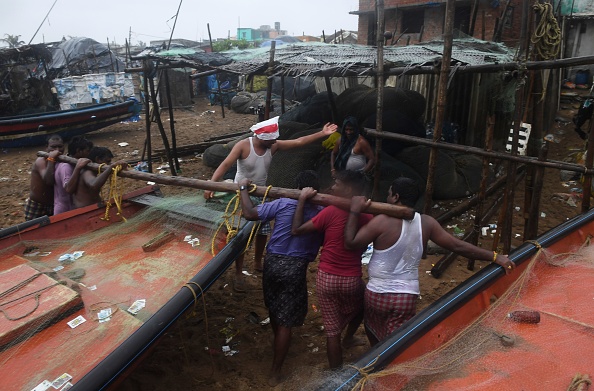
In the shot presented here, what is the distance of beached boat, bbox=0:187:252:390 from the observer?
242 cm

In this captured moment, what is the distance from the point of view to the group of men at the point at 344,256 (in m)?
2.75

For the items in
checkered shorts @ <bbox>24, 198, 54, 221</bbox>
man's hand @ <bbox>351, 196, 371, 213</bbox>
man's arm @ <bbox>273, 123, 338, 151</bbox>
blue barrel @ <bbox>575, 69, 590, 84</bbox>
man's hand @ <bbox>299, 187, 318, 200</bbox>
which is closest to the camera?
man's hand @ <bbox>351, 196, 371, 213</bbox>

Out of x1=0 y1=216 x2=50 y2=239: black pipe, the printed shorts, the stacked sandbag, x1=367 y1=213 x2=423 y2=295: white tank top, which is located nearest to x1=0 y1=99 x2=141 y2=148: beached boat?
x1=0 y1=216 x2=50 y2=239: black pipe

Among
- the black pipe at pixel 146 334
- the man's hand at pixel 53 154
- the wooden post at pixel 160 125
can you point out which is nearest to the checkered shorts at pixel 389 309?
the black pipe at pixel 146 334

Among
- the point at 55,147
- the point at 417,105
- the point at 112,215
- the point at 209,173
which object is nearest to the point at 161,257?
the point at 112,215

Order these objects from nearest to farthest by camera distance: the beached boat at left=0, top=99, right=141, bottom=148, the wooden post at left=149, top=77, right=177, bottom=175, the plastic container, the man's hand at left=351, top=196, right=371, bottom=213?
1. the plastic container
2. the man's hand at left=351, top=196, right=371, bottom=213
3. the wooden post at left=149, top=77, right=177, bottom=175
4. the beached boat at left=0, top=99, right=141, bottom=148

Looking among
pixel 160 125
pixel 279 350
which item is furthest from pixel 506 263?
pixel 160 125

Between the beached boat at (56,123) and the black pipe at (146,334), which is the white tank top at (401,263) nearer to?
the black pipe at (146,334)

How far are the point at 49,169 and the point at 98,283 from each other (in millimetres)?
1747

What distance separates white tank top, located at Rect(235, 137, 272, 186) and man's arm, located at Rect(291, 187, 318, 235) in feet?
5.13

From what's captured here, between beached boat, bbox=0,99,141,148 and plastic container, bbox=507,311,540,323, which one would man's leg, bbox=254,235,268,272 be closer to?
plastic container, bbox=507,311,540,323

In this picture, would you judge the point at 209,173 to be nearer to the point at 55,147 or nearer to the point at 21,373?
the point at 55,147

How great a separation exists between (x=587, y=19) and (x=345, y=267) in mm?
15924

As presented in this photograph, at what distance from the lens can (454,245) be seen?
9.15 ft
